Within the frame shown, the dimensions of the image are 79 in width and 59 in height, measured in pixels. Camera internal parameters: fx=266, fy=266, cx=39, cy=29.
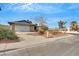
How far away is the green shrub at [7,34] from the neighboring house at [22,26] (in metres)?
0.07

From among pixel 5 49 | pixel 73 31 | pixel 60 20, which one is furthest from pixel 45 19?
pixel 5 49

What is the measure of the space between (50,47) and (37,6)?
25.0 inches

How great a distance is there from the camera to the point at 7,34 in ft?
13.0

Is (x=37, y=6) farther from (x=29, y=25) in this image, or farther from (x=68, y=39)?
(x=68, y=39)

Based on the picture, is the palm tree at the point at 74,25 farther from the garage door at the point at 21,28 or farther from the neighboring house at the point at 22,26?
the garage door at the point at 21,28

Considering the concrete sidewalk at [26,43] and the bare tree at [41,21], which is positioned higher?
the bare tree at [41,21]

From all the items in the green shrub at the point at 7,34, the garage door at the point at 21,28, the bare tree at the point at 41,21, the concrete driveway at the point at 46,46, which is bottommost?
the concrete driveway at the point at 46,46

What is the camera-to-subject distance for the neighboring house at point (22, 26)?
3.93 m

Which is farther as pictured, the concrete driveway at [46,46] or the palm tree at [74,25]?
the palm tree at [74,25]

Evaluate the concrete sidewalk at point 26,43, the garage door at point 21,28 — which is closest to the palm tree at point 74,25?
the concrete sidewalk at point 26,43

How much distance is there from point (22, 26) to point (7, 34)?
25 centimetres

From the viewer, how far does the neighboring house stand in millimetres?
3934

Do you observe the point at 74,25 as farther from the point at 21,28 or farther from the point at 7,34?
the point at 7,34

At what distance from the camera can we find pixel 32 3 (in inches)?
153
